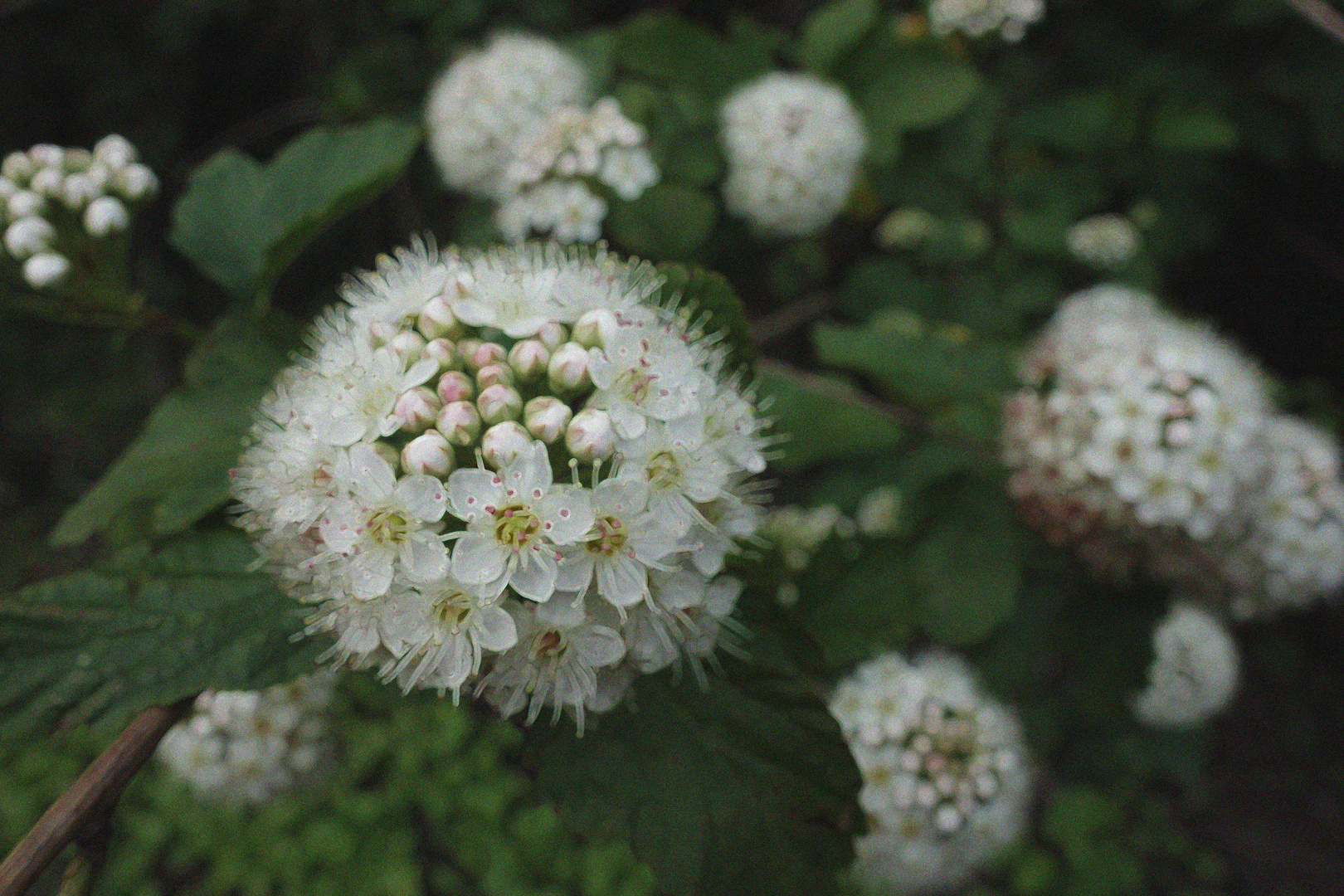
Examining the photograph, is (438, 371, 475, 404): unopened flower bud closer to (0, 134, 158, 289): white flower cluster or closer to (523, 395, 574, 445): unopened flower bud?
(523, 395, 574, 445): unopened flower bud

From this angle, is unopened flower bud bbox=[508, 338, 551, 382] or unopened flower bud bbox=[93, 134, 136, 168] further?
unopened flower bud bbox=[93, 134, 136, 168]

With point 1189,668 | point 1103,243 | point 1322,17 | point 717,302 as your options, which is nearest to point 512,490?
point 717,302

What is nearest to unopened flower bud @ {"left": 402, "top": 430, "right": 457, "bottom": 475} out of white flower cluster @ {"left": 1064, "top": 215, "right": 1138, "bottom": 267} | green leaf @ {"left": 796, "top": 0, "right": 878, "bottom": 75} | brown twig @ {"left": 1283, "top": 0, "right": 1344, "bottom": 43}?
brown twig @ {"left": 1283, "top": 0, "right": 1344, "bottom": 43}

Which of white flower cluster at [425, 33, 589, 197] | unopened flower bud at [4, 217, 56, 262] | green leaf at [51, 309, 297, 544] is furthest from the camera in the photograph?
white flower cluster at [425, 33, 589, 197]

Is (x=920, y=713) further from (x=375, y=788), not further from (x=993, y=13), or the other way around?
(x=375, y=788)

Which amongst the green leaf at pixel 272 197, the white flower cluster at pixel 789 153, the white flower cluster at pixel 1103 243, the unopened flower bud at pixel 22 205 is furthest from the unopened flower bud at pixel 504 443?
the white flower cluster at pixel 1103 243

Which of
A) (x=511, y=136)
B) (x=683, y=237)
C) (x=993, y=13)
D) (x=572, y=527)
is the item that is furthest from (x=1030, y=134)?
(x=572, y=527)
